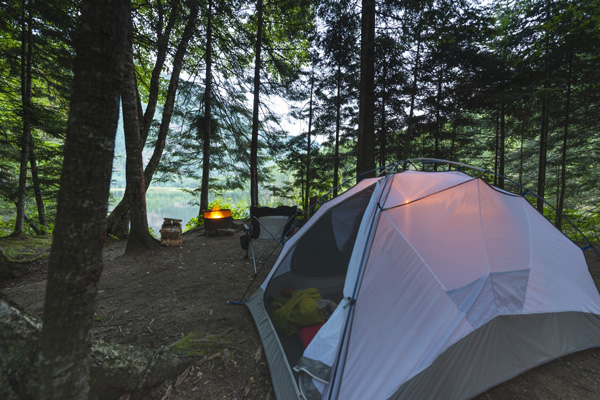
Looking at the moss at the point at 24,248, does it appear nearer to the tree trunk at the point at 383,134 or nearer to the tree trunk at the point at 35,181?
the tree trunk at the point at 35,181

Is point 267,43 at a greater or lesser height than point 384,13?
greater

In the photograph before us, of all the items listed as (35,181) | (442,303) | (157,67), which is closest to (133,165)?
(157,67)

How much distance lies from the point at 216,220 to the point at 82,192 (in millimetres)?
5787

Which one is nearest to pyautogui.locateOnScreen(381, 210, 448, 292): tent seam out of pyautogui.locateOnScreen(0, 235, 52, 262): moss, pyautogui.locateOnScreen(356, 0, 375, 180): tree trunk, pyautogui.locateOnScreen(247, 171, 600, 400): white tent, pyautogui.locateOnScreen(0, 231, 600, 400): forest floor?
pyautogui.locateOnScreen(247, 171, 600, 400): white tent

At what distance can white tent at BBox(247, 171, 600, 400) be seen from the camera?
154 cm

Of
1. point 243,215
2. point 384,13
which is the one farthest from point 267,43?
point 243,215

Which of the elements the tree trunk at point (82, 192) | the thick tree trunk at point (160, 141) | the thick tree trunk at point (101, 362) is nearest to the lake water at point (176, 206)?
the thick tree trunk at point (160, 141)

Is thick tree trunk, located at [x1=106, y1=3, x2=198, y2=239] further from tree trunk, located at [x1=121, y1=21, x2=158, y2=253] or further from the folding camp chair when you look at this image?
the folding camp chair

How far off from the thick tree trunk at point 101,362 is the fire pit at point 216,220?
4.74m

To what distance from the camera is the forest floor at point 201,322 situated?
1773 mm

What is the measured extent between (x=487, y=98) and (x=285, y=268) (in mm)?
9424

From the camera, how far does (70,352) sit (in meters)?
1.08

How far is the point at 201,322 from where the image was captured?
2602mm

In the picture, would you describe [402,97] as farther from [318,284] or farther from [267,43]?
[318,284]
